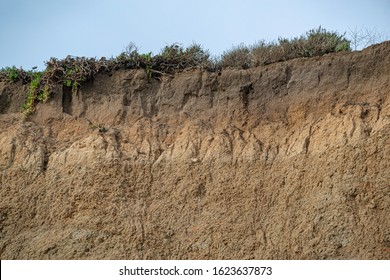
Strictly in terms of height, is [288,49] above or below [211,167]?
above

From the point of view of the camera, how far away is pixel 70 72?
13156 mm

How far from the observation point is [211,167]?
1152cm

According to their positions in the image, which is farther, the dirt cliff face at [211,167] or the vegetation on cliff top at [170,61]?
the vegetation on cliff top at [170,61]

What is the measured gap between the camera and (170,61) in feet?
43.7

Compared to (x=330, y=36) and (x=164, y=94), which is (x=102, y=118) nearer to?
(x=164, y=94)

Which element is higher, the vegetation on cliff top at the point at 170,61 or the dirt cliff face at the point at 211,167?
the vegetation on cliff top at the point at 170,61

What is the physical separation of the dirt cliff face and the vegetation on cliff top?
0.35 m

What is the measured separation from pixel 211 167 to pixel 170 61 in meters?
3.03

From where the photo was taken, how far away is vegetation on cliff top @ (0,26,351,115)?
12992 millimetres

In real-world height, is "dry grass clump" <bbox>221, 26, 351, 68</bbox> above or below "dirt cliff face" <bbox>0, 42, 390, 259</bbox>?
above

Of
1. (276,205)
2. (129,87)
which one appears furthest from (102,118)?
(276,205)

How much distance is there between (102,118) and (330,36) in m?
5.33

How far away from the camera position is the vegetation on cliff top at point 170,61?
13.0 meters

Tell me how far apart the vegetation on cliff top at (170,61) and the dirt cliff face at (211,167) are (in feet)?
1.14
